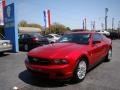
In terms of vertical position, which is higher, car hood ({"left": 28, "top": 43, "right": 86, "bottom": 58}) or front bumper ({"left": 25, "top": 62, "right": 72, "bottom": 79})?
car hood ({"left": 28, "top": 43, "right": 86, "bottom": 58})

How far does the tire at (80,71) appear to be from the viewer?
5.59 m

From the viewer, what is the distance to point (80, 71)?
19.1ft

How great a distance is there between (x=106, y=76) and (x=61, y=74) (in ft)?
6.26

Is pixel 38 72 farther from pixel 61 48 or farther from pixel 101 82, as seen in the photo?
pixel 101 82

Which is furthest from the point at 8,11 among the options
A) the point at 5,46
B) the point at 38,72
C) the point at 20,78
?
the point at 38,72

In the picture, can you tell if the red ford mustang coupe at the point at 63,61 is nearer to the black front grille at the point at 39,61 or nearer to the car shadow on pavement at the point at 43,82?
the black front grille at the point at 39,61

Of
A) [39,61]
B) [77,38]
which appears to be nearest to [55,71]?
[39,61]

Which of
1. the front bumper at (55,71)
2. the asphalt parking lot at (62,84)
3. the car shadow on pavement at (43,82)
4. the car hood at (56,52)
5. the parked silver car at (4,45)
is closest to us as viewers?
the front bumper at (55,71)

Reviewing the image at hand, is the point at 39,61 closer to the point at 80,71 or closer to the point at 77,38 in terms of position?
the point at 80,71

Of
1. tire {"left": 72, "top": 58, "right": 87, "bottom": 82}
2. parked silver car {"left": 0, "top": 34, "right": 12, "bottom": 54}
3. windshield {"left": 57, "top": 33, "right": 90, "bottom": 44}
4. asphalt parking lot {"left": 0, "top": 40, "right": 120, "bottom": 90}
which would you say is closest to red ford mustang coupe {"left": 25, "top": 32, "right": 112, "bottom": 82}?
tire {"left": 72, "top": 58, "right": 87, "bottom": 82}

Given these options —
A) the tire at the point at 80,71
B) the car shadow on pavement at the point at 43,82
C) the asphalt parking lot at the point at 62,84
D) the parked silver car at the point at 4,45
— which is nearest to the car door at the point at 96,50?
the asphalt parking lot at the point at 62,84

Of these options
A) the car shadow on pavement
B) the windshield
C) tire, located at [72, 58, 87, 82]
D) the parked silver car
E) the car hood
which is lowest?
the car shadow on pavement

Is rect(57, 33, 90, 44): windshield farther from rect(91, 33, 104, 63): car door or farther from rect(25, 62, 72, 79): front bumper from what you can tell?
rect(25, 62, 72, 79): front bumper

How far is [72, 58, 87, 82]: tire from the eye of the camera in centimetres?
559
